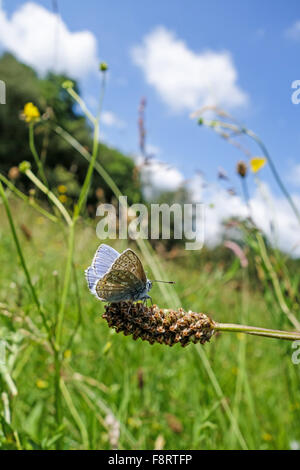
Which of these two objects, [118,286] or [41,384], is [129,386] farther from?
[118,286]

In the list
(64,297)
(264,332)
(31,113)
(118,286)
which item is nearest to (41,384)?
(64,297)

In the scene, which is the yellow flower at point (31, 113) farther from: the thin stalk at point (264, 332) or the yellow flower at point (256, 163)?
the thin stalk at point (264, 332)

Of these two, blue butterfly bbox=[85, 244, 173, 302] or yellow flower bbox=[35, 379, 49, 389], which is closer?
blue butterfly bbox=[85, 244, 173, 302]

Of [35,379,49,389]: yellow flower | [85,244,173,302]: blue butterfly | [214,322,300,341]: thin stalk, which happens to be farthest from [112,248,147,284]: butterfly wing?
[35,379,49,389]: yellow flower

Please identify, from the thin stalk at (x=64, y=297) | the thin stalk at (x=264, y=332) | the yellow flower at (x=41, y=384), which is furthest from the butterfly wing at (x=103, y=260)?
the yellow flower at (x=41, y=384)

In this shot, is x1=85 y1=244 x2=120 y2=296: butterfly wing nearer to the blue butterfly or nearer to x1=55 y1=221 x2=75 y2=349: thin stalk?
the blue butterfly
